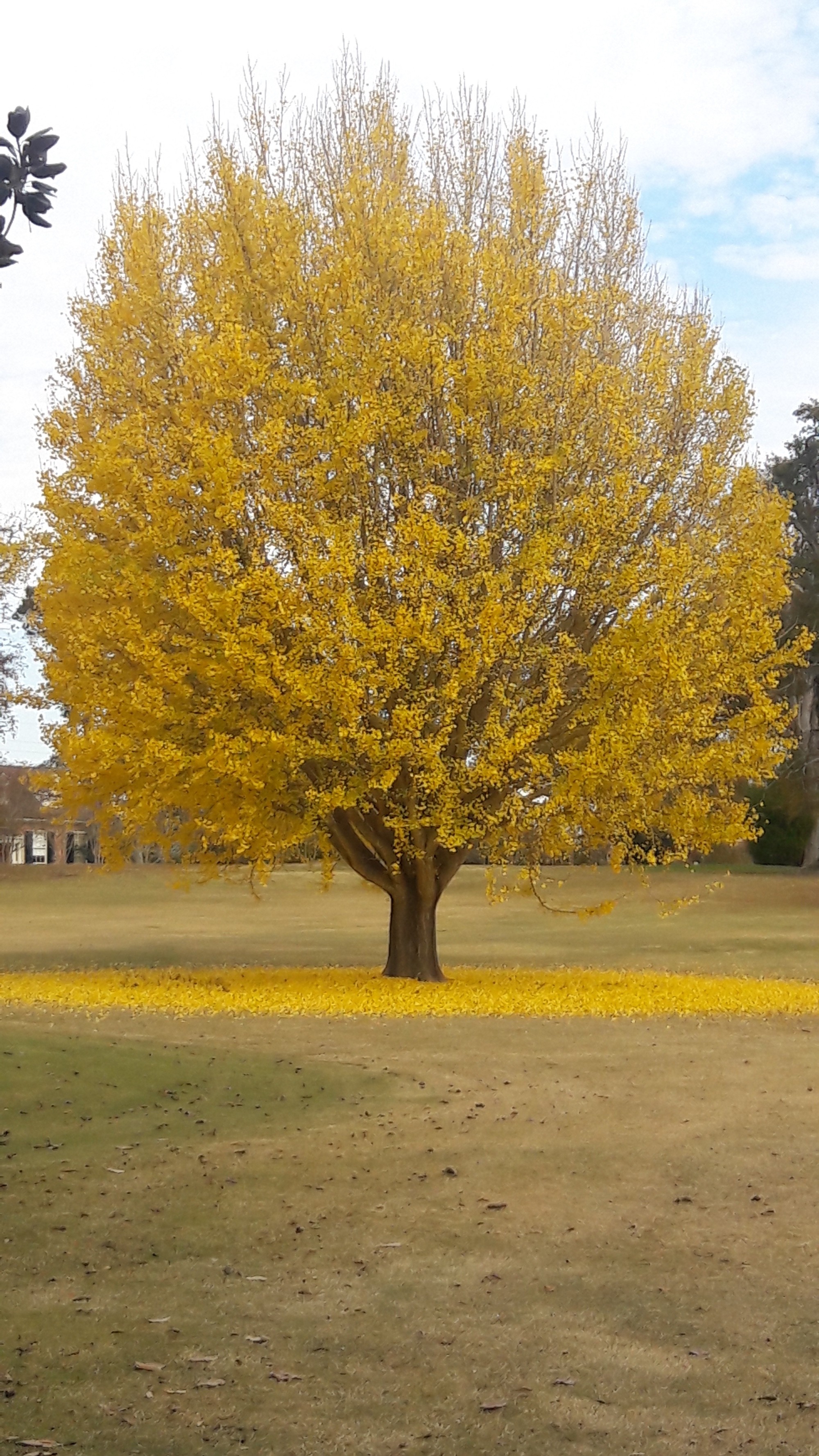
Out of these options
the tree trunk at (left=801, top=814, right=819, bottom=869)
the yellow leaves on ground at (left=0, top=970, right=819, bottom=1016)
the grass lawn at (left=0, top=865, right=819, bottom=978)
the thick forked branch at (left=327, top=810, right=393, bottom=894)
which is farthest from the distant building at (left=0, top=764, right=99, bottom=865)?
the thick forked branch at (left=327, top=810, right=393, bottom=894)

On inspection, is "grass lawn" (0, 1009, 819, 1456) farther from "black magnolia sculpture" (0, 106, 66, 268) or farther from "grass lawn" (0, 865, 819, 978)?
"grass lawn" (0, 865, 819, 978)

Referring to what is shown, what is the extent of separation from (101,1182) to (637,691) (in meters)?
13.1

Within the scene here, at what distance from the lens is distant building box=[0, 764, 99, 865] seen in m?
74.1

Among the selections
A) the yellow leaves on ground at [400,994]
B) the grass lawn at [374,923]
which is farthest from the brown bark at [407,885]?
the grass lawn at [374,923]

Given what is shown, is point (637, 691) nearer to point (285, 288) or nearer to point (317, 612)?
point (317, 612)

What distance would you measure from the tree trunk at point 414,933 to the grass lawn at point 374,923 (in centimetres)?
327

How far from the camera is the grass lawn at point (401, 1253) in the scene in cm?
599

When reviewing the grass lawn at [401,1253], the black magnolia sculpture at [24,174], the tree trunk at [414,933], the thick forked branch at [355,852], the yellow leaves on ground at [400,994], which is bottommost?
the grass lawn at [401,1253]

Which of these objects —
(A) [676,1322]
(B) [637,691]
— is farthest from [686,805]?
(A) [676,1322]

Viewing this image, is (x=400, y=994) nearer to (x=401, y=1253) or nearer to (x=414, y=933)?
(x=414, y=933)

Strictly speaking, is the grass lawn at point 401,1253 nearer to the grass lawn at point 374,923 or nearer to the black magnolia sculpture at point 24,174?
the black magnolia sculpture at point 24,174

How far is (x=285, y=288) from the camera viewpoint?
74.9 feet

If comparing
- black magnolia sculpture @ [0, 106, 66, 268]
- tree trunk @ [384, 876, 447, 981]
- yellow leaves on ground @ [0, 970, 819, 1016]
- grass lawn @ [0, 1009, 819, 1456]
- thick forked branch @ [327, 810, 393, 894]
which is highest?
black magnolia sculpture @ [0, 106, 66, 268]

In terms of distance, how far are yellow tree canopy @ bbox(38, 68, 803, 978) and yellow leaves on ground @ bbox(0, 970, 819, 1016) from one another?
200cm
